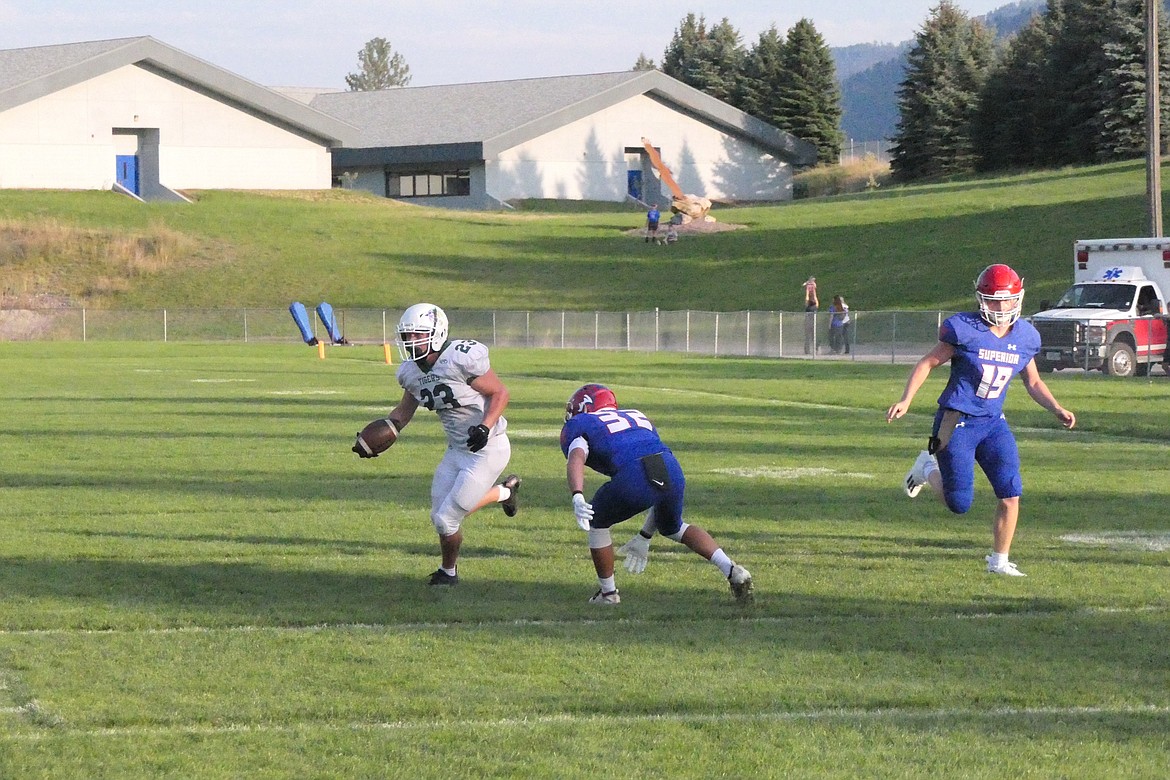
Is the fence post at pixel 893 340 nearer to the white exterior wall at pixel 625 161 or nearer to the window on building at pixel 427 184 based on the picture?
the white exterior wall at pixel 625 161

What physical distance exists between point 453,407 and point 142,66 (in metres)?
64.9

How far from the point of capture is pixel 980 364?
976cm

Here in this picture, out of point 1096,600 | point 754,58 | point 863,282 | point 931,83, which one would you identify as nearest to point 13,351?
point 863,282

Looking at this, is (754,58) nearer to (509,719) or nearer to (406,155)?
(406,155)

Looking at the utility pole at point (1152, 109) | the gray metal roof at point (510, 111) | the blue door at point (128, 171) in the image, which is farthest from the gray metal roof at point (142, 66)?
the utility pole at point (1152, 109)

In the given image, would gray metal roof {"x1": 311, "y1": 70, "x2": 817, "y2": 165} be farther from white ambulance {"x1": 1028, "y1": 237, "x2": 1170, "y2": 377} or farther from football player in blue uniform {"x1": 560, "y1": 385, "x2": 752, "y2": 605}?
football player in blue uniform {"x1": 560, "y1": 385, "x2": 752, "y2": 605}

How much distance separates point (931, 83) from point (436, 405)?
7689 centimetres

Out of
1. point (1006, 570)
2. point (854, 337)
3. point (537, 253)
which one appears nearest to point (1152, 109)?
point (854, 337)

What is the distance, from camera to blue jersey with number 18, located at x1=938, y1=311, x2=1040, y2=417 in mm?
9719

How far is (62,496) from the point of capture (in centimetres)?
1338

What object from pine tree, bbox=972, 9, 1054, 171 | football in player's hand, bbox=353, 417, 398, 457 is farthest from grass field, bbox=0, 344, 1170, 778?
pine tree, bbox=972, 9, 1054, 171

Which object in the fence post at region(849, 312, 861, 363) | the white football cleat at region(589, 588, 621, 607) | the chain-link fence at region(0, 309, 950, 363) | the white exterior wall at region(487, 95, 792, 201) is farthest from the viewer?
the white exterior wall at region(487, 95, 792, 201)

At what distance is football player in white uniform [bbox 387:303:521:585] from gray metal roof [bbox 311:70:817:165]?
214 ft

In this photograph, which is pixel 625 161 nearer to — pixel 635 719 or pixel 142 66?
pixel 142 66
